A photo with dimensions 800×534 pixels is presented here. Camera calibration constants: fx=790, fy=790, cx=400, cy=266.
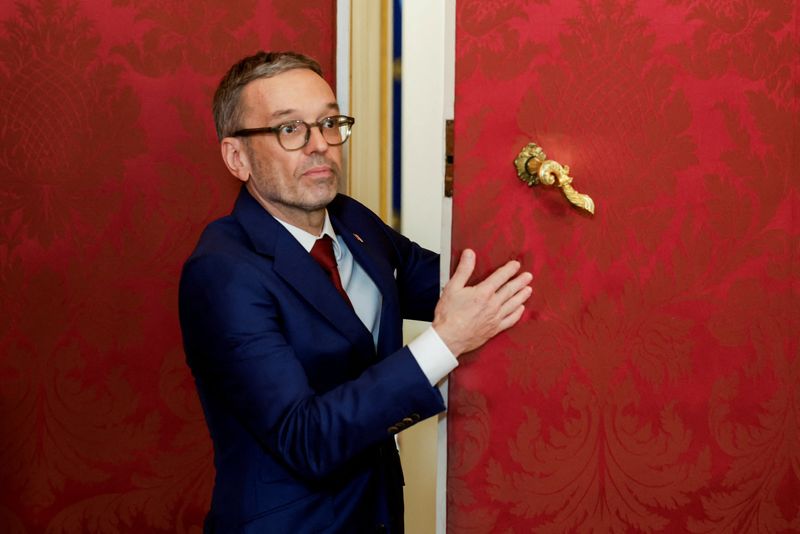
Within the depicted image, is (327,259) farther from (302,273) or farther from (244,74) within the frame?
(244,74)

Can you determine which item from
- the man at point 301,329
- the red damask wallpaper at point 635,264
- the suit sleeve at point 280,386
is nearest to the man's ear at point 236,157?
the man at point 301,329

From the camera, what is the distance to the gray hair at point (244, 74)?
4.65 ft

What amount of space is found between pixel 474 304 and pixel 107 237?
3.35 ft

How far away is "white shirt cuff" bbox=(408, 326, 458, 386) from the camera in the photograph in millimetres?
1242

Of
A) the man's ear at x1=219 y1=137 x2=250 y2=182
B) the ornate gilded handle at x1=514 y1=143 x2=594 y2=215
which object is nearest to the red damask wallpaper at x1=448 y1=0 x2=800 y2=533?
the ornate gilded handle at x1=514 y1=143 x2=594 y2=215

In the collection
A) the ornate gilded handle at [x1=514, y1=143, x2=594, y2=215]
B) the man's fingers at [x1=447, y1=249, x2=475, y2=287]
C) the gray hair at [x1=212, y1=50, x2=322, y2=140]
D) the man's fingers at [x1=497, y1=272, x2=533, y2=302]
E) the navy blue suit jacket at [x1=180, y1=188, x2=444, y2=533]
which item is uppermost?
the gray hair at [x1=212, y1=50, x2=322, y2=140]

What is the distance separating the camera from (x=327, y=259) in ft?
4.83

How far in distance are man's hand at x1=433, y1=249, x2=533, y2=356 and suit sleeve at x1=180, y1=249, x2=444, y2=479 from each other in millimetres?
82

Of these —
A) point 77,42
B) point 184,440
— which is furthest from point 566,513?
point 77,42

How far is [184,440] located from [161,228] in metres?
0.53

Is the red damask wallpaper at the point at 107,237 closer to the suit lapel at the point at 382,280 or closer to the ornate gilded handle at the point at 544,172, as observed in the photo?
the suit lapel at the point at 382,280

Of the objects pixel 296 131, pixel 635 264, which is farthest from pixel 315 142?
pixel 635 264

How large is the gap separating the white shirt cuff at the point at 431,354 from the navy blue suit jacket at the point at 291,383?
0.05 ft

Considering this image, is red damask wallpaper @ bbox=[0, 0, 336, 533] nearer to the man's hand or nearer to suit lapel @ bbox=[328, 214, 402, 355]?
suit lapel @ bbox=[328, 214, 402, 355]
